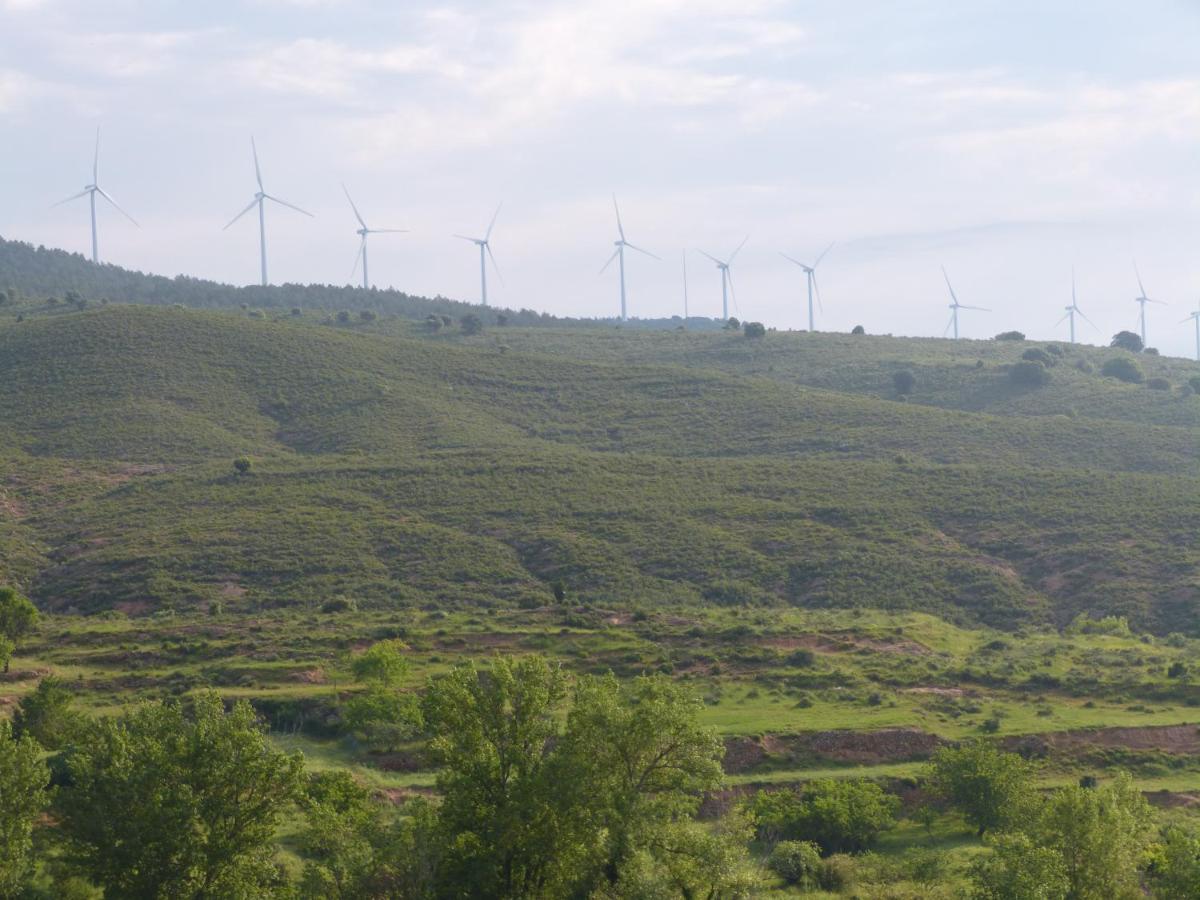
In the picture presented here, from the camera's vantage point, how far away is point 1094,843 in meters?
36.6

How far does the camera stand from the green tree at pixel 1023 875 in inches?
1388

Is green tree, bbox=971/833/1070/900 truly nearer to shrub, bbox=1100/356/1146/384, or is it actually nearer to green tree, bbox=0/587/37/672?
green tree, bbox=0/587/37/672

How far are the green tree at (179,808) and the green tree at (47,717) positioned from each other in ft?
31.6

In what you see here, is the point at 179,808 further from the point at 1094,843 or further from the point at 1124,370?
the point at 1124,370

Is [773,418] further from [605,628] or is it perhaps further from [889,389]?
[605,628]

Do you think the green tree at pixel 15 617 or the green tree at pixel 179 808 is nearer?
the green tree at pixel 179 808

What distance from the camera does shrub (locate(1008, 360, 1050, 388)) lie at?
15550cm

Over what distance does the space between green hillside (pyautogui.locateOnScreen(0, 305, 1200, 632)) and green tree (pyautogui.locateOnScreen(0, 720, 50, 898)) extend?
39.6m

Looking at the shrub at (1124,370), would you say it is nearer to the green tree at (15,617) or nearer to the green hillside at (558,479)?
the green hillside at (558,479)

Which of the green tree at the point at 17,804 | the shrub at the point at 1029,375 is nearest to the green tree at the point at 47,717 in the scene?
the green tree at the point at 17,804

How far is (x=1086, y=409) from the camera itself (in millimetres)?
143000

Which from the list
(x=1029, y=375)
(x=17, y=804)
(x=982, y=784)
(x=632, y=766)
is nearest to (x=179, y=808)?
(x=17, y=804)

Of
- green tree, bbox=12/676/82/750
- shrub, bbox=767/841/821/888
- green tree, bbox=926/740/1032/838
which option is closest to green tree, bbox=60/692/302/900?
green tree, bbox=12/676/82/750

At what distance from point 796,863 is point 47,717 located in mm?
24599
